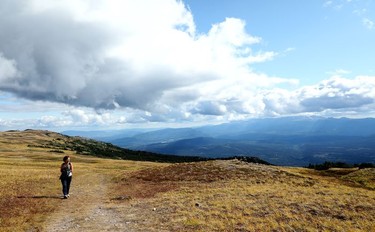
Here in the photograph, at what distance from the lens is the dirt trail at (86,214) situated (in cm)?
2066

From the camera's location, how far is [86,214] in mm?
24656

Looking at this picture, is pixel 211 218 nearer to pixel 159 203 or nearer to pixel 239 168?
pixel 159 203

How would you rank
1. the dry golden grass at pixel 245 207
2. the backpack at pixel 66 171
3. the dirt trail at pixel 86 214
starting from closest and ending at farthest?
the dirt trail at pixel 86 214 < the dry golden grass at pixel 245 207 < the backpack at pixel 66 171

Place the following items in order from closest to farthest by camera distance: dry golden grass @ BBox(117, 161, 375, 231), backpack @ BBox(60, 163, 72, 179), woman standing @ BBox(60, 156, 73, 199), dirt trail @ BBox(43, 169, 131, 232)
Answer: dirt trail @ BBox(43, 169, 131, 232) < dry golden grass @ BBox(117, 161, 375, 231) < woman standing @ BBox(60, 156, 73, 199) < backpack @ BBox(60, 163, 72, 179)

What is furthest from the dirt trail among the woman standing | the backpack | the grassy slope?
the backpack

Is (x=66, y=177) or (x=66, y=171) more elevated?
(x=66, y=171)

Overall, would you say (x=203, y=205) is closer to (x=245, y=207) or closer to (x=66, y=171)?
(x=245, y=207)

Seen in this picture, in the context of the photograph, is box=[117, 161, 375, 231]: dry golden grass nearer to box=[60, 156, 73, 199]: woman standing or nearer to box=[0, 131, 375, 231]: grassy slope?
box=[0, 131, 375, 231]: grassy slope

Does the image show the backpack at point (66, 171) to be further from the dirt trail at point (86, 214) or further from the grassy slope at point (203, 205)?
the grassy slope at point (203, 205)

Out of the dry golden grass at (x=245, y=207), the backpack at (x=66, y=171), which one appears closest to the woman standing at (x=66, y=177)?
the backpack at (x=66, y=171)

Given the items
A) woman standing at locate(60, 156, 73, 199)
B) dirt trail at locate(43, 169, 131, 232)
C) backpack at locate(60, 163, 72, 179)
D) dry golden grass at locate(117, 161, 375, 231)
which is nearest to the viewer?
dirt trail at locate(43, 169, 131, 232)

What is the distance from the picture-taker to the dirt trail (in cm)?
2066

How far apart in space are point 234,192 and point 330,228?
13.0 m

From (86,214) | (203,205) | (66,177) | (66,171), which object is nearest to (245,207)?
(203,205)
